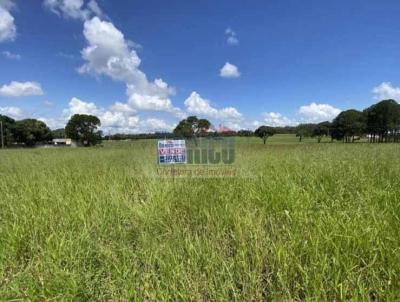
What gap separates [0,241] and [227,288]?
2386 mm

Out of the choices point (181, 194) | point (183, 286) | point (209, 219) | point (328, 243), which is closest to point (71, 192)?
point (181, 194)

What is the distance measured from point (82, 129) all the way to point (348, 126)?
242 ft

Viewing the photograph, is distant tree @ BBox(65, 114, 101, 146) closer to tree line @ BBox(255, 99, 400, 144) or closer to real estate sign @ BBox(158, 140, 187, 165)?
tree line @ BBox(255, 99, 400, 144)

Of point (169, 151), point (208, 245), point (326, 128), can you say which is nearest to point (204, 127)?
point (169, 151)

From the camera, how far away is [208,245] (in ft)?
7.63

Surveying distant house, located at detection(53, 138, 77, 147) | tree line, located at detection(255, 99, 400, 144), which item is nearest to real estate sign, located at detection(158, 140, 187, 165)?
tree line, located at detection(255, 99, 400, 144)

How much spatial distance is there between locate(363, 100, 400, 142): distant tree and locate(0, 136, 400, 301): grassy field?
71.4 meters

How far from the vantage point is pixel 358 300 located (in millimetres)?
1706

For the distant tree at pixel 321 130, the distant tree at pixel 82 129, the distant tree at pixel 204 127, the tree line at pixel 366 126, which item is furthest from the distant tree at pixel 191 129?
the distant tree at pixel 321 130

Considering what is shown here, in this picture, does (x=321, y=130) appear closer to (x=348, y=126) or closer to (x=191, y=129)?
(x=348, y=126)

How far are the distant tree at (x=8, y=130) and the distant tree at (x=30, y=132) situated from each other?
1130 millimetres

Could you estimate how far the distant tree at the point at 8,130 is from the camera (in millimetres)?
63472

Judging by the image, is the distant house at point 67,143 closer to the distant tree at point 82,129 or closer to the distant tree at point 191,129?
the distant tree at point 82,129

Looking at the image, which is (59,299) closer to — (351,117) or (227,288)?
(227,288)
